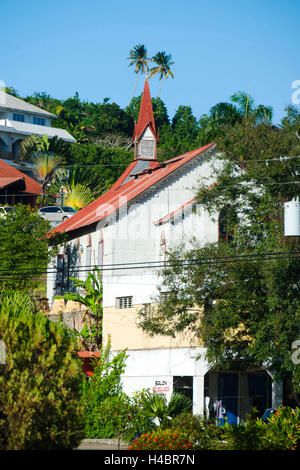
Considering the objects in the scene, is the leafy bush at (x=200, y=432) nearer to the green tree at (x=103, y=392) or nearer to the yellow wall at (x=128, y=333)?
the green tree at (x=103, y=392)

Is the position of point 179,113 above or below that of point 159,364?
above

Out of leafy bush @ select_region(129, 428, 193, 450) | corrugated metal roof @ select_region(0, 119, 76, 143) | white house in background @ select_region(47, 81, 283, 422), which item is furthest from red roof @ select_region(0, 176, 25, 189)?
leafy bush @ select_region(129, 428, 193, 450)

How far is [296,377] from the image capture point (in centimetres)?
2433

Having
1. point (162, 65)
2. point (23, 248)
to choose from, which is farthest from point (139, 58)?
point (23, 248)

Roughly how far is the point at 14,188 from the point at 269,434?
4868 cm

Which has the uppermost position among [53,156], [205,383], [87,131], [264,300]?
[87,131]

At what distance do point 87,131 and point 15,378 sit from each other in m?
85.1

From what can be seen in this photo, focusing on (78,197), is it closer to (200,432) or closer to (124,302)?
(124,302)

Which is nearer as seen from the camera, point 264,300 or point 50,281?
point 264,300

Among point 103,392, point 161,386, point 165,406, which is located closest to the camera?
point 165,406

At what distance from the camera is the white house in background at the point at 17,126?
82.1m

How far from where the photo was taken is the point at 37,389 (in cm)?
1619

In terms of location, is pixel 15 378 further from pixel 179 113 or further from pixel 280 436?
pixel 179 113

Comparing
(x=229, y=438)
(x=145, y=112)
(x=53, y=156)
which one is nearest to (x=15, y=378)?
(x=229, y=438)
